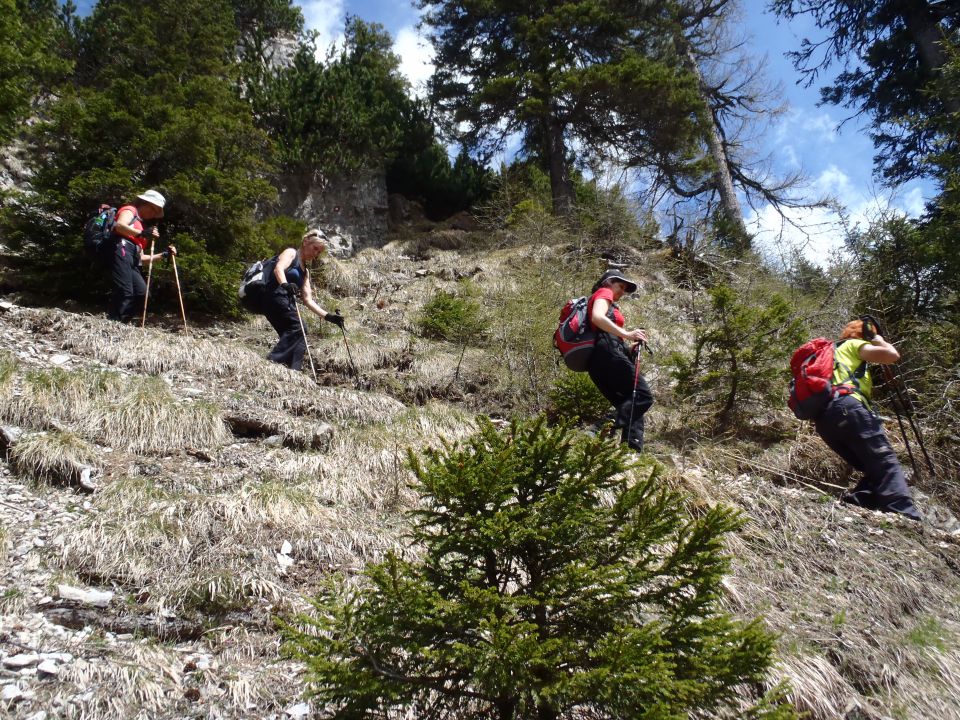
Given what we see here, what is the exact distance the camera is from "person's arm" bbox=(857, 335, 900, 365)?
5094 millimetres

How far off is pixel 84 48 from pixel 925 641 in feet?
51.5

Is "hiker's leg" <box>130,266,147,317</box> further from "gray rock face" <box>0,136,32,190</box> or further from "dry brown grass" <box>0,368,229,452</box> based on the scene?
"gray rock face" <box>0,136,32,190</box>

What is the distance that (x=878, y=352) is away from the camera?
5117mm

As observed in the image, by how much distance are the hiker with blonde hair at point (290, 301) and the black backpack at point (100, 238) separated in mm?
1861

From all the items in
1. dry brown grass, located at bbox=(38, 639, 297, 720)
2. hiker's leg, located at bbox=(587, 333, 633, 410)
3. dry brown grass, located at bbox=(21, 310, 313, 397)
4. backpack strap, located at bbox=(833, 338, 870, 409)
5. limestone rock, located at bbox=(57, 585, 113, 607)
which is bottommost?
dry brown grass, located at bbox=(38, 639, 297, 720)

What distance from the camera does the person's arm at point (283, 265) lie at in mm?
6789

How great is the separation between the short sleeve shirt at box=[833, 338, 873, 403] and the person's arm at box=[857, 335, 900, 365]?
7cm

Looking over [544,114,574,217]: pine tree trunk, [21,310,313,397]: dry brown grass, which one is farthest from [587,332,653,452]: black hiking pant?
[544,114,574,217]: pine tree trunk

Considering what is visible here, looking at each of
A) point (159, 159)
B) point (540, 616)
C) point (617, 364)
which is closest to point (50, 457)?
point (540, 616)

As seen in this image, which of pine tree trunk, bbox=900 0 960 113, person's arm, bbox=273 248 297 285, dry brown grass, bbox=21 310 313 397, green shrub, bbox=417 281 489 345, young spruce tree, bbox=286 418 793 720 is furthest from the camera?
pine tree trunk, bbox=900 0 960 113

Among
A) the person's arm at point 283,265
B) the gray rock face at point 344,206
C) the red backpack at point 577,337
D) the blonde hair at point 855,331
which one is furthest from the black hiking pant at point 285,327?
the gray rock face at point 344,206

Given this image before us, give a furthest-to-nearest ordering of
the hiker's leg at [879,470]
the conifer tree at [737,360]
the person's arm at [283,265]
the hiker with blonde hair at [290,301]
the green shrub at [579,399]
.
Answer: the hiker with blonde hair at [290,301] → the person's arm at [283,265] → the green shrub at [579,399] → the conifer tree at [737,360] → the hiker's leg at [879,470]

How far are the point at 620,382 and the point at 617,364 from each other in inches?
6.9

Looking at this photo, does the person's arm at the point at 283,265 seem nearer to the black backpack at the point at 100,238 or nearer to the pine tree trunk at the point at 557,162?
the black backpack at the point at 100,238
